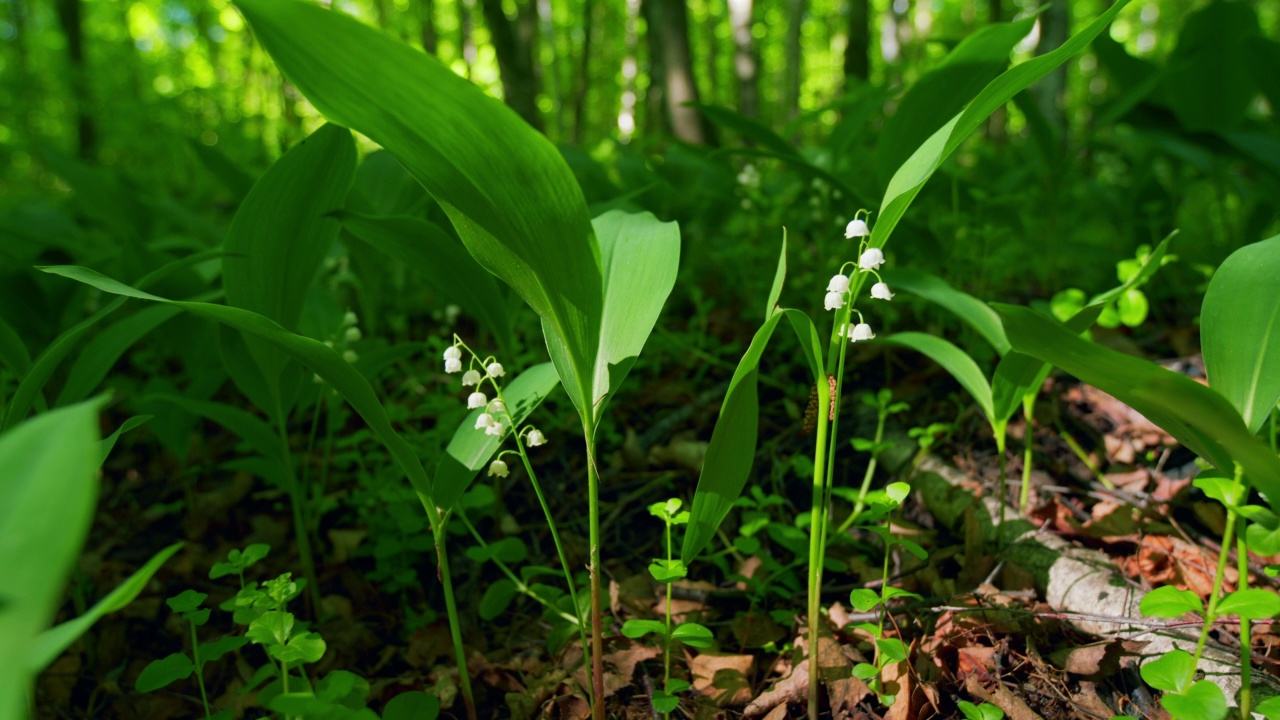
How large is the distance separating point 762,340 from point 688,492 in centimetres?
109

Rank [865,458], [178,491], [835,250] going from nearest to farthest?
[865,458] < [178,491] < [835,250]

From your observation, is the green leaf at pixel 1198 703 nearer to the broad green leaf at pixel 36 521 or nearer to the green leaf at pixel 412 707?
the green leaf at pixel 412 707

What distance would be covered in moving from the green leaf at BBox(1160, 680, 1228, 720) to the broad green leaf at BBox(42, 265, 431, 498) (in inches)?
44.4

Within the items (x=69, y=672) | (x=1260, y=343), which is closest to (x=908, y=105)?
(x=1260, y=343)

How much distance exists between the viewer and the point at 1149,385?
0.93 m

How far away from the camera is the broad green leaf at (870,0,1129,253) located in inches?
37.1

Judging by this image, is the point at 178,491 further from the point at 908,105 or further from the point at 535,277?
the point at 908,105

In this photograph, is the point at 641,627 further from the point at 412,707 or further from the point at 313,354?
the point at 313,354

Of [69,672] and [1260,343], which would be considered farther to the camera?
[69,672]

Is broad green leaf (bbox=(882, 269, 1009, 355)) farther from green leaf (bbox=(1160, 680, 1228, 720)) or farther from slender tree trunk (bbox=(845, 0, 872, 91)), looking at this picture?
slender tree trunk (bbox=(845, 0, 872, 91))

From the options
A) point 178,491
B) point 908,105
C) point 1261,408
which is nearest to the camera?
point 1261,408

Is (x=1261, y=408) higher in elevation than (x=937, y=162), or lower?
lower

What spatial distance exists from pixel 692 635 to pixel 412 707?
49cm

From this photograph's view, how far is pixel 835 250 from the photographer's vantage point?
2725mm
